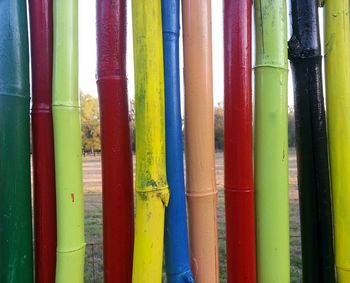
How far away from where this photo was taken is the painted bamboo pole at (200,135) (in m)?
1.00

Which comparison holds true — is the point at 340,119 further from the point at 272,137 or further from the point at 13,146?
the point at 13,146

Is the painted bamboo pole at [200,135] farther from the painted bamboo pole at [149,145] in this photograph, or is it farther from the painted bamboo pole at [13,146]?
the painted bamboo pole at [13,146]

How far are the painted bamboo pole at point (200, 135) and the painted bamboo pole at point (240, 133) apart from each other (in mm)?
59

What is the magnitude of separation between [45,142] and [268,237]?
2.43 ft

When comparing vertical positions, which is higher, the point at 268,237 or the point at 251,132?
the point at 251,132

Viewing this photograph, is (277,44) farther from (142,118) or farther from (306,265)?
(306,265)

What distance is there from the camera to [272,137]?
986 mm

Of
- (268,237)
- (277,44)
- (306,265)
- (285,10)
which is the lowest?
(306,265)

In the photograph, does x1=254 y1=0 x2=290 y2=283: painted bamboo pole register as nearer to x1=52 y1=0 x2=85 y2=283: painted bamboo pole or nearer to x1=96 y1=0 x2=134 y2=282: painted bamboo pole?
x1=96 y1=0 x2=134 y2=282: painted bamboo pole

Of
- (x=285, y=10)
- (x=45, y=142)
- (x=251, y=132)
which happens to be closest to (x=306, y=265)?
(x=251, y=132)

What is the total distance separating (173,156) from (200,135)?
0.11m

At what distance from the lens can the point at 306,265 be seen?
105cm

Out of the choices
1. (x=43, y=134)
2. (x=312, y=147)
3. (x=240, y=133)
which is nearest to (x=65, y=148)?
(x=43, y=134)

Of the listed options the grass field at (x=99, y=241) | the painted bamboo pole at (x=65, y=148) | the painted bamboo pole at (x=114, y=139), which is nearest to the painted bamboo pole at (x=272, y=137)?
the painted bamboo pole at (x=114, y=139)
